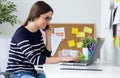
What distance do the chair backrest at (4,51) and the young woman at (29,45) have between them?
23cm

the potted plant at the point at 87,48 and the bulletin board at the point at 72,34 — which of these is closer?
the potted plant at the point at 87,48

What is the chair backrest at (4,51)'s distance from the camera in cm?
235

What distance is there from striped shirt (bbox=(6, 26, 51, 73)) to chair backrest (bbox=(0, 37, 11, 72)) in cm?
23

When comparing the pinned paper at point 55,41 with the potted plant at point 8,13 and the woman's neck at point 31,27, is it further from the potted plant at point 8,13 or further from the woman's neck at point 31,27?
the woman's neck at point 31,27

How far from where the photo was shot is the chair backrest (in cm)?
235

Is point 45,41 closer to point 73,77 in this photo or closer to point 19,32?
point 19,32

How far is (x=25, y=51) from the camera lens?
1.96m

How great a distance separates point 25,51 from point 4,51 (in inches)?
18.7

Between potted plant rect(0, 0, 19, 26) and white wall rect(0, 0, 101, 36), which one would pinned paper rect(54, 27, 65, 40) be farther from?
potted plant rect(0, 0, 19, 26)

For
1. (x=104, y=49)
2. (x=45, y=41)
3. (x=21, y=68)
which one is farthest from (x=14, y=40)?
(x=104, y=49)

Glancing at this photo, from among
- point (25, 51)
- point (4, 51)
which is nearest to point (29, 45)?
point (25, 51)

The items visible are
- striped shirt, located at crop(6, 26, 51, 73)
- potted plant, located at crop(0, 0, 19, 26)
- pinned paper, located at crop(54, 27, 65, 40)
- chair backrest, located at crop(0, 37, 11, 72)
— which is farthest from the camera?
pinned paper, located at crop(54, 27, 65, 40)

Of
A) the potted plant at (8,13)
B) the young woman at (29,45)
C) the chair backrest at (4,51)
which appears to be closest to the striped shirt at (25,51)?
the young woman at (29,45)

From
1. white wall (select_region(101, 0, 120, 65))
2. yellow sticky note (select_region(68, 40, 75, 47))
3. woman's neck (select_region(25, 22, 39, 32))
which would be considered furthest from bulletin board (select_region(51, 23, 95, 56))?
A: woman's neck (select_region(25, 22, 39, 32))
